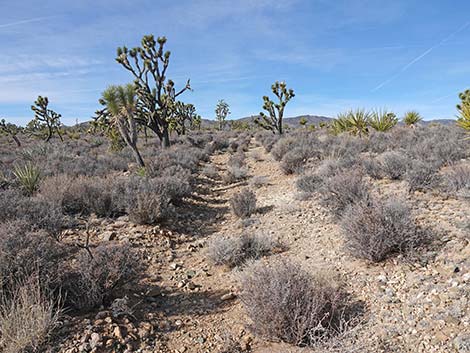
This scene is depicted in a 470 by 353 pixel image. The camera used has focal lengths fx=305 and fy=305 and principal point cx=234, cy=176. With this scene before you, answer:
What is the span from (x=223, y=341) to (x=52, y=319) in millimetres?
1715

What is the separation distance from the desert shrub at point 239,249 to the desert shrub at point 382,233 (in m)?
1.37

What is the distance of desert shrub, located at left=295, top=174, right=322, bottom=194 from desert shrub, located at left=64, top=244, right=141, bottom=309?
4.83m

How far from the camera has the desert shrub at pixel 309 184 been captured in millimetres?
7673

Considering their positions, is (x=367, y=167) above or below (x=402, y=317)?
above

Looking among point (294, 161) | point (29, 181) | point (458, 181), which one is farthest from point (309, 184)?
point (29, 181)

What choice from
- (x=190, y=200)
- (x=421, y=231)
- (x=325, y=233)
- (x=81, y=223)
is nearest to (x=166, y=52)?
(x=190, y=200)

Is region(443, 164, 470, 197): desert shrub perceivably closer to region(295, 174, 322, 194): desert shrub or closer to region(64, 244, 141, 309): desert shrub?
region(295, 174, 322, 194): desert shrub

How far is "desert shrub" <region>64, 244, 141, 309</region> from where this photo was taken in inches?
139

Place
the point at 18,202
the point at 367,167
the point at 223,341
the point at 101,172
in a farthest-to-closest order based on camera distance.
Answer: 1. the point at 101,172
2. the point at 367,167
3. the point at 18,202
4. the point at 223,341

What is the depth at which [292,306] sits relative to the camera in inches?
122

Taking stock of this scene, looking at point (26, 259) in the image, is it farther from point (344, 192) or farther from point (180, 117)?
point (180, 117)

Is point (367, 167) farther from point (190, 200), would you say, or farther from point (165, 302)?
point (165, 302)

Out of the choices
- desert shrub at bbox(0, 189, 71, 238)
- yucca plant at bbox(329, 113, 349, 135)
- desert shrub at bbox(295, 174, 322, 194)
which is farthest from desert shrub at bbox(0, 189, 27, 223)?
yucca plant at bbox(329, 113, 349, 135)

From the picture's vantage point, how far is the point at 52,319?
2980mm
